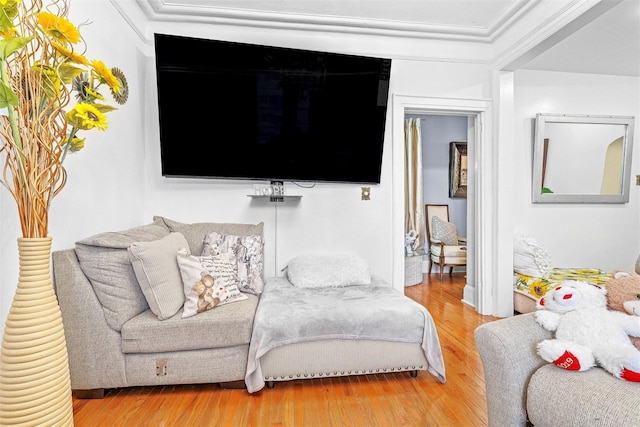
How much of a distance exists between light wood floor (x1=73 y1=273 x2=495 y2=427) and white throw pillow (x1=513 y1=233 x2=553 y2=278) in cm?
147

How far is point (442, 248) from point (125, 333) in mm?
4206

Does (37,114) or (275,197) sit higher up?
(37,114)

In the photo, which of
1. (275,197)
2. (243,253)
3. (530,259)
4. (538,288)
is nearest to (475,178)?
(530,259)

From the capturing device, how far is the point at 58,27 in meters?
1.14

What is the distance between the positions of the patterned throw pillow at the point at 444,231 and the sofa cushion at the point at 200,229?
3265 mm

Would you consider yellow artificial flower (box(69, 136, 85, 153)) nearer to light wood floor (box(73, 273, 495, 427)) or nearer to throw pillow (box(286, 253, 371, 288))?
light wood floor (box(73, 273, 495, 427))

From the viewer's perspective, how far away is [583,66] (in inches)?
142

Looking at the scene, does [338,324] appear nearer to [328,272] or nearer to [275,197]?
[328,272]

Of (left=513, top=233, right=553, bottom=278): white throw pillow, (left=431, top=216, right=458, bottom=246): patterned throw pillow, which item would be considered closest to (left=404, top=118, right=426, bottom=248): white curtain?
(left=431, top=216, right=458, bottom=246): patterned throw pillow

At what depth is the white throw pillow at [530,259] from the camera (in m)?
3.17

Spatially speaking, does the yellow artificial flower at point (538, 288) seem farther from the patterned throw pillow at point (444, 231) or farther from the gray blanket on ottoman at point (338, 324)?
the patterned throw pillow at point (444, 231)

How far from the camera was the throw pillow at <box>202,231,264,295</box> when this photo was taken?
2459 millimetres

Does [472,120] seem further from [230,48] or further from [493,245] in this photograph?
[230,48]

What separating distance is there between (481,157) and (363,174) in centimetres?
127
